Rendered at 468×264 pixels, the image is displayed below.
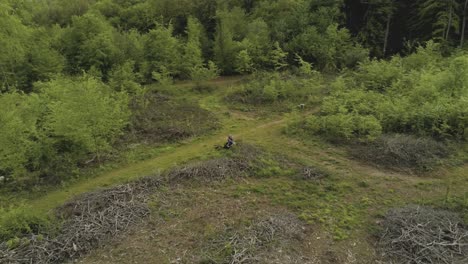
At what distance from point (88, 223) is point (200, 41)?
21.9m

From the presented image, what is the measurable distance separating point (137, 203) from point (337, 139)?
30.3ft

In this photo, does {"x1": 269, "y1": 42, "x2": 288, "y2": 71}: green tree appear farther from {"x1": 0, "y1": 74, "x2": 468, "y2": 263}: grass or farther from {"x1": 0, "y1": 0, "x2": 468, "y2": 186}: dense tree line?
{"x1": 0, "y1": 74, "x2": 468, "y2": 263}: grass

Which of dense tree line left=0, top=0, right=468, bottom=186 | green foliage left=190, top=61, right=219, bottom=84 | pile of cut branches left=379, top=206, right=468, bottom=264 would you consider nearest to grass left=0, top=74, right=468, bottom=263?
pile of cut branches left=379, top=206, right=468, bottom=264

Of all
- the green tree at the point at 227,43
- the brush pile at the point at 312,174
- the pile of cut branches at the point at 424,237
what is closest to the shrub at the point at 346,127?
the brush pile at the point at 312,174

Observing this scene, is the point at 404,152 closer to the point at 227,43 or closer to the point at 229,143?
the point at 229,143

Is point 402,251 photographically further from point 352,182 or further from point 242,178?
point 242,178

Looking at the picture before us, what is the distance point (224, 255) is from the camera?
9.70m

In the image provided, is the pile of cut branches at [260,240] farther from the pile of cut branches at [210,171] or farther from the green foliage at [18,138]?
the green foliage at [18,138]

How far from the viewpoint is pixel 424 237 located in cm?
1005

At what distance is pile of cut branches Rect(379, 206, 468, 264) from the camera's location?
9.65 m

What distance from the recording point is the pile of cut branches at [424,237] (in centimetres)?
965

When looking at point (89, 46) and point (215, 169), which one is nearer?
point (215, 169)

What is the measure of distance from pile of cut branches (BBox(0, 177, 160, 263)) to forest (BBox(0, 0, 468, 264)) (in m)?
0.05

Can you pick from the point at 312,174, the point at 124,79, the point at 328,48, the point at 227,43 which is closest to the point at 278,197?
the point at 312,174
